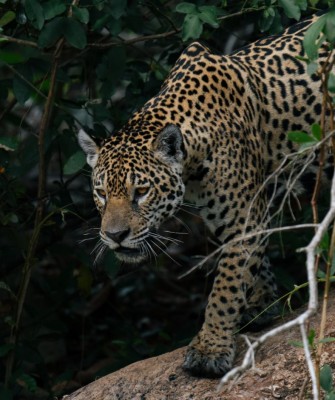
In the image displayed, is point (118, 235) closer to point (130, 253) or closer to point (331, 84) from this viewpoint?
point (130, 253)

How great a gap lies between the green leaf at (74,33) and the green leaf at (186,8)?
2.42 feet

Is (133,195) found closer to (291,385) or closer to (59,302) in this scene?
(291,385)

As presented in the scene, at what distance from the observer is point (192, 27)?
Result: 6.81 metres

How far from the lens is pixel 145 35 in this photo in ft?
27.2

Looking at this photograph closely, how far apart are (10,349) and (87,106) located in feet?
7.13

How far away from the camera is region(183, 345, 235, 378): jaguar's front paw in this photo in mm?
6598

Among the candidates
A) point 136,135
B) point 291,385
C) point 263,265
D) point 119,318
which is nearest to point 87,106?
point 136,135

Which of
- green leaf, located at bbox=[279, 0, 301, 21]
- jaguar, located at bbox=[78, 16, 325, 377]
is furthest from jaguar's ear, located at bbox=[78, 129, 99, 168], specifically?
green leaf, located at bbox=[279, 0, 301, 21]

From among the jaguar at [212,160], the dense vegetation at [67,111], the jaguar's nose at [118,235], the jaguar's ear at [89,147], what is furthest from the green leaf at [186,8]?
the jaguar's nose at [118,235]

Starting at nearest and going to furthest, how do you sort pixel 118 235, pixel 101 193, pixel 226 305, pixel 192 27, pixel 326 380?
pixel 326 380, pixel 118 235, pixel 101 193, pixel 226 305, pixel 192 27

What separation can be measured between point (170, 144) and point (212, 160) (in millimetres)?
Answer: 361

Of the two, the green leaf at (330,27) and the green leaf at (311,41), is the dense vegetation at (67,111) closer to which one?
the green leaf at (330,27)

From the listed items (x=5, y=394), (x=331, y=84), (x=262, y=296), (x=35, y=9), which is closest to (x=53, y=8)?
(x=35, y=9)

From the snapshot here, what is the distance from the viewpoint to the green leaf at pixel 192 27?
6809 mm
